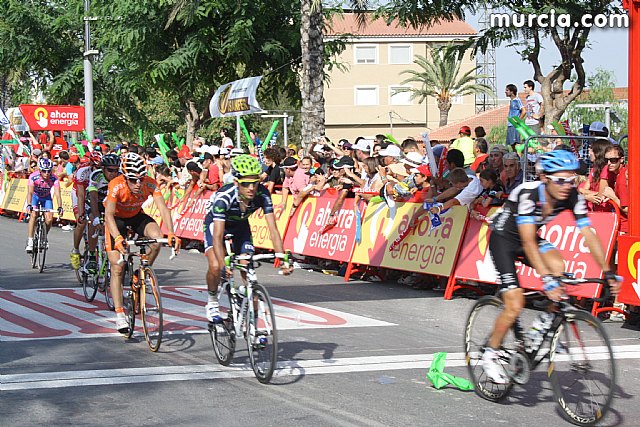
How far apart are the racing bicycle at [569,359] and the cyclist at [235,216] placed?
86.5 inches

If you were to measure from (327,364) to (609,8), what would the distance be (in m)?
13.6

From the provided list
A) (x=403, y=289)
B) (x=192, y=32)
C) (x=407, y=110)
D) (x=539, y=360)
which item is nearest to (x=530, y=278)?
(x=403, y=289)

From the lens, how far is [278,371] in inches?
344

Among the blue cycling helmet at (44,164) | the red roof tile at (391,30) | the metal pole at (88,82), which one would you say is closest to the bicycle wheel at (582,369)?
the blue cycling helmet at (44,164)

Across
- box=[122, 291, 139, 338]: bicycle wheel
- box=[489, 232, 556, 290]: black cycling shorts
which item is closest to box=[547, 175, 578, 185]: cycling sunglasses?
box=[489, 232, 556, 290]: black cycling shorts

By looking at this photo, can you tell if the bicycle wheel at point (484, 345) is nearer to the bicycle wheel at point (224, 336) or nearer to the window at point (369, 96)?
the bicycle wheel at point (224, 336)

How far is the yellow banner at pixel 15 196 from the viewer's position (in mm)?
31656

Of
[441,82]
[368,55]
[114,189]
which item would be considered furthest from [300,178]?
[368,55]

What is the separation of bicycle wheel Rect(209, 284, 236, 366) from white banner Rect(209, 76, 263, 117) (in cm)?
1272

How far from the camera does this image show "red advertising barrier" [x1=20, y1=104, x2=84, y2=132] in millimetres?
35906

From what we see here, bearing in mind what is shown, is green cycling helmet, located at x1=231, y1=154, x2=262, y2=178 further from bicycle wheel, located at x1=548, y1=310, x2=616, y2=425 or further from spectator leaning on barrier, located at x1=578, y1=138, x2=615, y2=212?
spectator leaning on barrier, located at x1=578, y1=138, x2=615, y2=212

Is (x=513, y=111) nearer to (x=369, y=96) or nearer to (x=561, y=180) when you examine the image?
(x=561, y=180)

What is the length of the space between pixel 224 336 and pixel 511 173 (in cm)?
650

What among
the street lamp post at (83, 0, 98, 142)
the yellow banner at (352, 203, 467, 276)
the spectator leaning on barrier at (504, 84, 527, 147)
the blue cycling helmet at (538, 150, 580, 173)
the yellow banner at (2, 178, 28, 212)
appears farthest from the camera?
the street lamp post at (83, 0, 98, 142)
